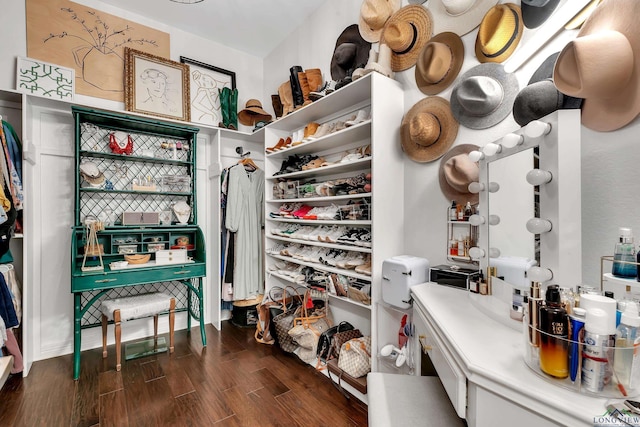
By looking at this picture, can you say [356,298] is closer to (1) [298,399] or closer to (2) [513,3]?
(1) [298,399]

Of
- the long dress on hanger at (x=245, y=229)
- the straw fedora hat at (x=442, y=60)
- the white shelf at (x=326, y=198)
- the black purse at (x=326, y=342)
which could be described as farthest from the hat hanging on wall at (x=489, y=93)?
the long dress on hanger at (x=245, y=229)

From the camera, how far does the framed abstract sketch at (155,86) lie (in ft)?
8.93

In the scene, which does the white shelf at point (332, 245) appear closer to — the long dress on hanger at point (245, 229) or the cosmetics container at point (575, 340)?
the long dress on hanger at point (245, 229)

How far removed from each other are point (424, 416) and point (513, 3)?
191 centimetres

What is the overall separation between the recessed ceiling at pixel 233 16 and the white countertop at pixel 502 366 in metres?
2.90

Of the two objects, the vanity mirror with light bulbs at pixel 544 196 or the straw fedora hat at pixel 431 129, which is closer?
the vanity mirror with light bulbs at pixel 544 196

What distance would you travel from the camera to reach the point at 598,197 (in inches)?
41.8

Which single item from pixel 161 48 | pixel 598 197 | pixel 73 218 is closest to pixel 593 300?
pixel 598 197

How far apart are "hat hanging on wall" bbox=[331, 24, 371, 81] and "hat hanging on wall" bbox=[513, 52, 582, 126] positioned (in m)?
1.29

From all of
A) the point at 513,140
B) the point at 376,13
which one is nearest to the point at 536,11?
the point at 513,140

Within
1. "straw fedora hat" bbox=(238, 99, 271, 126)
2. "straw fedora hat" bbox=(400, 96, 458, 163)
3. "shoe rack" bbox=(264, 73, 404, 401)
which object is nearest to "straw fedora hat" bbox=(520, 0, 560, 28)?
"straw fedora hat" bbox=(400, 96, 458, 163)

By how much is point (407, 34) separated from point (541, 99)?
111cm

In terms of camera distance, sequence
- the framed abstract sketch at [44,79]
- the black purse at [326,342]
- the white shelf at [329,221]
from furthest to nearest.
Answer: the framed abstract sketch at [44,79]
the black purse at [326,342]
the white shelf at [329,221]

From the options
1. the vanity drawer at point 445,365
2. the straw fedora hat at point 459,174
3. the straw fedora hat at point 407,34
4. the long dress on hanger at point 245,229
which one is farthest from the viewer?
the long dress on hanger at point 245,229
